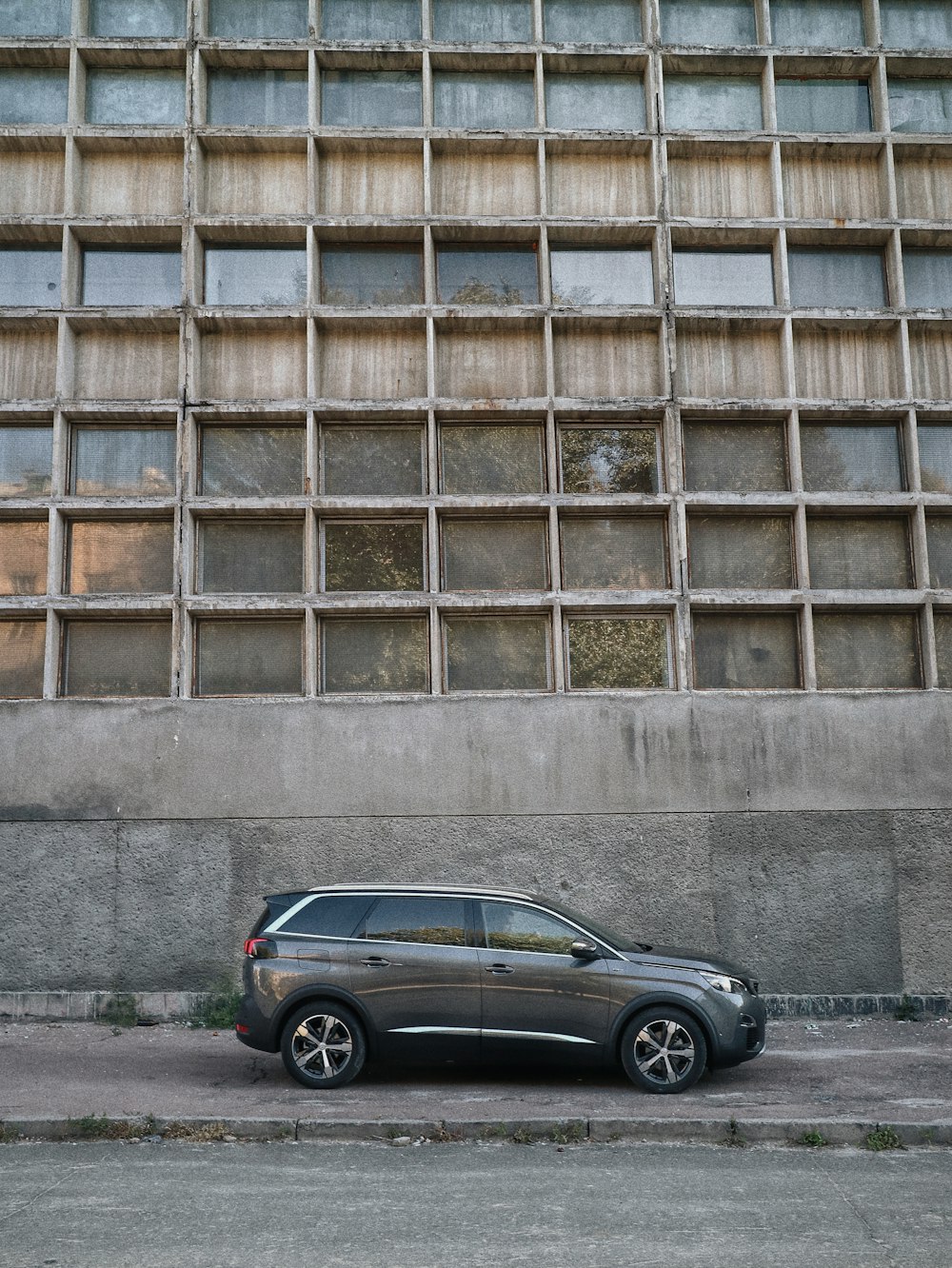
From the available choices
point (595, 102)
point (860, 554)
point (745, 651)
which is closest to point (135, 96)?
point (595, 102)

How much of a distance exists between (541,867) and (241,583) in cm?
467

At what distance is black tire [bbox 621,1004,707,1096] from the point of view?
894 cm

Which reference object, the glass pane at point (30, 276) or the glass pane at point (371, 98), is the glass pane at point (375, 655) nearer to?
the glass pane at point (30, 276)

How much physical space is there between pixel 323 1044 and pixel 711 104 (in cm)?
1186

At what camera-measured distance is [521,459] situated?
45.2ft

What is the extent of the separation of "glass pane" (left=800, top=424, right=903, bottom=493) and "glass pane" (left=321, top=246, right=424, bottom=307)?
16.4ft

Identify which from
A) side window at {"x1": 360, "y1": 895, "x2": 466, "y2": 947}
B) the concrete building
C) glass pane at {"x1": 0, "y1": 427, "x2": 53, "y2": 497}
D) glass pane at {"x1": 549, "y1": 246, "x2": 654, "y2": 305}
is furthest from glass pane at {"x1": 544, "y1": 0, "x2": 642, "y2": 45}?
side window at {"x1": 360, "y1": 895, "x2": 466, "y2": 947}

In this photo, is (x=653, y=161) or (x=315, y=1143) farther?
(x=653, y=161)

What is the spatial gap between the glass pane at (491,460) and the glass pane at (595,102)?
12.9 ft

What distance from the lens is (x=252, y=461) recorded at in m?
13.7

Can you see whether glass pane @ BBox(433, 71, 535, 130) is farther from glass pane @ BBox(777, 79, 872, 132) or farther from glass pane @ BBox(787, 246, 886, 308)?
glass pane @ BBox(787, 246, 886, 308)

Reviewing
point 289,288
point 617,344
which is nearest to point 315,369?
point 289,288

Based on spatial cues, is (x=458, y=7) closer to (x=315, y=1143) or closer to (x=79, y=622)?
(x=79, y=622)

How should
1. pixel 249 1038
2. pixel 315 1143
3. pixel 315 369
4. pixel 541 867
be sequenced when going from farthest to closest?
pixel 315 369
pixel 541 867
pixel 249 1038
pixel 315 1143
